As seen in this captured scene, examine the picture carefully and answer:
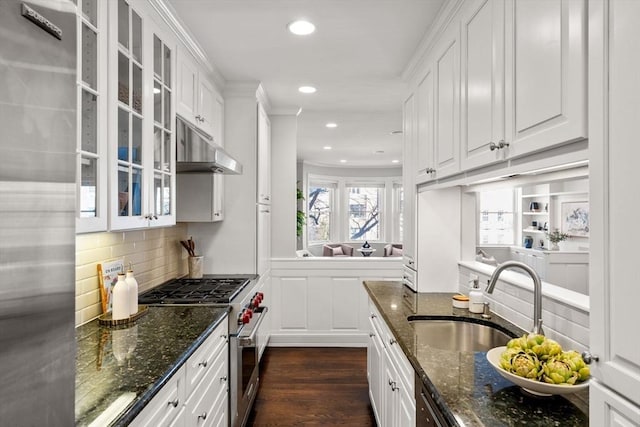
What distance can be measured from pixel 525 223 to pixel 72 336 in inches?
89.5

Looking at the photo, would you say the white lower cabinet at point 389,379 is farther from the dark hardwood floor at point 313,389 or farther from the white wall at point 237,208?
the white wall at point 237,208

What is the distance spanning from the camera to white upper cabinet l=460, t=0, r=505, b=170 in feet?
4.66

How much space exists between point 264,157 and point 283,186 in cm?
55

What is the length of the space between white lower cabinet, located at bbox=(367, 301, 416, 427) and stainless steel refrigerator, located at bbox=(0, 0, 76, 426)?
1251 mm

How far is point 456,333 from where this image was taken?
198cm

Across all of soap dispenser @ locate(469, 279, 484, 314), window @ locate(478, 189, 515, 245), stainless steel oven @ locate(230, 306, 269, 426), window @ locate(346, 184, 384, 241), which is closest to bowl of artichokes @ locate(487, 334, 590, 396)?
soap dispenser @ locate(469, 279, 484, 314)

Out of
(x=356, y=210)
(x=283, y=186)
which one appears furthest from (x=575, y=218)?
(x=356, y=210)

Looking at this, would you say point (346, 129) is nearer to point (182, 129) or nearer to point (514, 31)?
point (182, 129)

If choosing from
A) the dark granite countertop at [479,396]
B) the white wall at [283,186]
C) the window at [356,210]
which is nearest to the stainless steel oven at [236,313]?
the dark granite countertop at [479,396]

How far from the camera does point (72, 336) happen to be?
692mm

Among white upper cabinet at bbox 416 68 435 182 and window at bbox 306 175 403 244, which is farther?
window at bbox 306 175 403 244

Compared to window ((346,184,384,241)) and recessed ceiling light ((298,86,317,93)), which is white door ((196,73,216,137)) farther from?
window ((346,184,384,241))

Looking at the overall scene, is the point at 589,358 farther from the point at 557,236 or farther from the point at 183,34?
the point at 183,34

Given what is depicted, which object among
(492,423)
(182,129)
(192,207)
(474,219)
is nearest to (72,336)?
(492,423)
